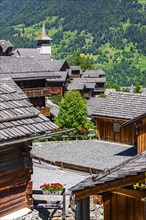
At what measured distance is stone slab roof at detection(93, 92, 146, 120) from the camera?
95.4ft

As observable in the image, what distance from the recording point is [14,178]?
46.6ft

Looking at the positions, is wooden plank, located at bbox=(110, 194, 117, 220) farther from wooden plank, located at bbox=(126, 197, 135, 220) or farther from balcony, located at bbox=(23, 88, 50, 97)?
balcony, located at bbox=(23, 88, 50, 97)

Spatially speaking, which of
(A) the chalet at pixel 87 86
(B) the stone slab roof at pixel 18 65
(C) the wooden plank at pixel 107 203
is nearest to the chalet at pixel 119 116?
(B) the stone slab roof at pixel 18 65

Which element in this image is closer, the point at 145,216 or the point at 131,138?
the point at 145,216

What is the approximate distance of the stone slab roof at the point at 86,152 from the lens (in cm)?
2556

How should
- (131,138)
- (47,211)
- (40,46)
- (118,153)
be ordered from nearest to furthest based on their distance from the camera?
(47,211) → (118,153) → (131,138) → (40,46)

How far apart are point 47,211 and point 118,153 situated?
12198 millimetres

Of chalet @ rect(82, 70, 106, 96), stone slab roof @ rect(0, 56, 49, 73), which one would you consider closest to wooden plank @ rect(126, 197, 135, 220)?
stone slab roof @ rect(0, 56, 49, 73)

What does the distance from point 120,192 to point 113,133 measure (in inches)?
913

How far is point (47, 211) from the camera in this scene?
15.6 m

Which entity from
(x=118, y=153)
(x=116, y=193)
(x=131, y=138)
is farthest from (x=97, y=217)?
(x=131, y=138)

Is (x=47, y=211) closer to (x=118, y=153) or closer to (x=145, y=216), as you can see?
(x=145, y=216)

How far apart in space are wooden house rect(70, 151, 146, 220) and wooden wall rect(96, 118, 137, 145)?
853 inches

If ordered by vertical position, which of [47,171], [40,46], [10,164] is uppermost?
[40,46]
